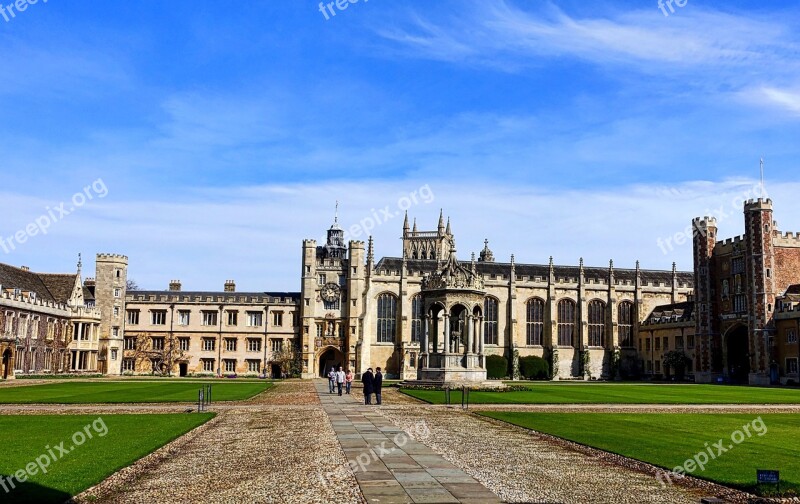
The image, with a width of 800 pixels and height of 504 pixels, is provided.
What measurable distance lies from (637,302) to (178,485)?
254 feet

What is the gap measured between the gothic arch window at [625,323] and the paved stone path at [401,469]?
Answer: 66349 millimetres

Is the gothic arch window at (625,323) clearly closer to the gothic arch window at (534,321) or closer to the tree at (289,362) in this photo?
the gothic arch window at (534,321)

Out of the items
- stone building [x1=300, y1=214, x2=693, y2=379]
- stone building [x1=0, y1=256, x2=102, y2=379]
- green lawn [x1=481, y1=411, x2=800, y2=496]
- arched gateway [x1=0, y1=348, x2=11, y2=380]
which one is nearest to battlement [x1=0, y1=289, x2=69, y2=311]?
stone building [x1=0, y1=256, x2=102, y2=379]

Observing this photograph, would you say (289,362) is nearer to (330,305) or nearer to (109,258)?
(330,305)

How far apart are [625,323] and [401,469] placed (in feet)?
246

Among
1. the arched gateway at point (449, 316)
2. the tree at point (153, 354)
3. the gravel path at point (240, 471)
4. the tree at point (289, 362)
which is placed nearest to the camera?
the gravel path at point (240, 471)

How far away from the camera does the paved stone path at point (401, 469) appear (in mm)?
11188

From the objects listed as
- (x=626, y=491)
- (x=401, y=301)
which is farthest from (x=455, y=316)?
(x=626, y=491)

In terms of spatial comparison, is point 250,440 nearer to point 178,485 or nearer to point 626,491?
point 178,485

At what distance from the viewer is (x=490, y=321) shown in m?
80.2

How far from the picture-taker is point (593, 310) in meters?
83.6

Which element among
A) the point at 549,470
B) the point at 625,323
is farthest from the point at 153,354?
the point at 549,470

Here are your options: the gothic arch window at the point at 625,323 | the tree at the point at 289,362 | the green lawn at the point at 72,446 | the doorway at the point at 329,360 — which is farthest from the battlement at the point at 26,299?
the gothic arch window at the point at 625,323

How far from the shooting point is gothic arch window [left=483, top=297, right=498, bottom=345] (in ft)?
262
